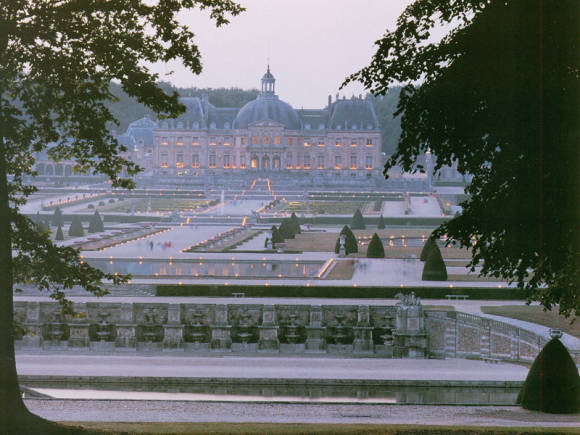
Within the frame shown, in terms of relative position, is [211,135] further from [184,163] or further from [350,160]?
[350,160]

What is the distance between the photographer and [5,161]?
15.0 meters

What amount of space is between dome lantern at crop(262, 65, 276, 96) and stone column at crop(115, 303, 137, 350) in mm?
96329

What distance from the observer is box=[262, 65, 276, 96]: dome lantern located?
403ft

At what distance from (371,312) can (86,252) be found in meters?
21.2

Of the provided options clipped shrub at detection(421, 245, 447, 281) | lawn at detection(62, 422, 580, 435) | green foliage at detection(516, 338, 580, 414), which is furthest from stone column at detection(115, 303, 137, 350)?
lawn at detection(62, 422, 580, 435)

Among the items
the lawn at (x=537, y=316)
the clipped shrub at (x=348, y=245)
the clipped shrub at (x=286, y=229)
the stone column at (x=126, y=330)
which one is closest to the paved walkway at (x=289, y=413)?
the lawn at (x=537, y=316)

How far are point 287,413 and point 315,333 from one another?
11.8 m

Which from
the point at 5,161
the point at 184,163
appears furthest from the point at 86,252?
the point at 184,163

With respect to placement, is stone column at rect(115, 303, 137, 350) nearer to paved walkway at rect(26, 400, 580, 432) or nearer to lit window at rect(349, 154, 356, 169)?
paved walkway at rect(26, 400, 580, 432)

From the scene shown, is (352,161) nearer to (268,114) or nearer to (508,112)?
(268,114)

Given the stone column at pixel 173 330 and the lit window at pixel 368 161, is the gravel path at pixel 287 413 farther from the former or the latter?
the lit window at pixel 368 161

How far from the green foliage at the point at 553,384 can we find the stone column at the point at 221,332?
11.5 meters

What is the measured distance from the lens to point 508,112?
46.5 feet

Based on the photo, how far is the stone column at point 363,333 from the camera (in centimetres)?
2708
